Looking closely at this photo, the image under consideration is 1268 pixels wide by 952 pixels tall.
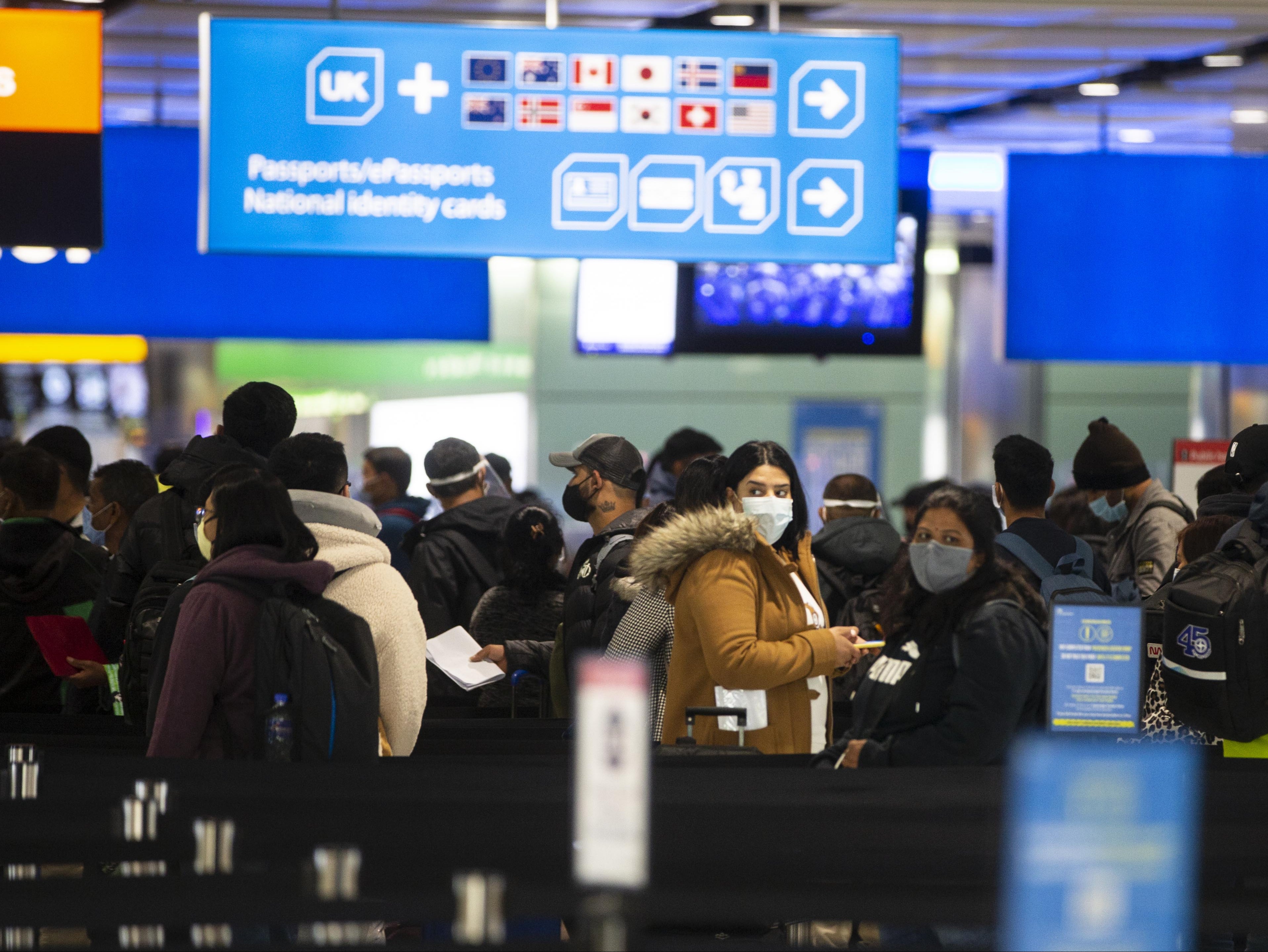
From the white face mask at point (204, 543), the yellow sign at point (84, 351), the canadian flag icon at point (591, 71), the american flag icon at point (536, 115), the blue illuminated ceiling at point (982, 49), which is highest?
the blue illuminated ceiling at point (982, 49)

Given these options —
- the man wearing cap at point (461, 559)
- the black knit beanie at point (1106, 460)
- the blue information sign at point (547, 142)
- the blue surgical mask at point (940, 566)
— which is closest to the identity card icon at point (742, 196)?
the blue information sign at point (547, 142)

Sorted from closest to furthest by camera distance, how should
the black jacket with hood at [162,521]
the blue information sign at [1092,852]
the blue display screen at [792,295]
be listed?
the blue information sign at [1092,852]
the black jacket with hood at [162,521]
the blue display screen at [792,295]

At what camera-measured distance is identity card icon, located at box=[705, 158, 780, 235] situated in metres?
5.92

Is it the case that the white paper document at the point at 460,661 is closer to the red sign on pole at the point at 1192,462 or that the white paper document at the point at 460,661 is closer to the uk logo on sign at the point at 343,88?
the uk logo on sign at the point at 343,88

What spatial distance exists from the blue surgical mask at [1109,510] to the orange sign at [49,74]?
4.43 meters

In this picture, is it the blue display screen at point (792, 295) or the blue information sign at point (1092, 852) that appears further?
the blue display screen at point (792, 295)

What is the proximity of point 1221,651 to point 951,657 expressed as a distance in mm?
861

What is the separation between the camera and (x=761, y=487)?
4.07m

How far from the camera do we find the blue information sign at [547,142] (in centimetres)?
575

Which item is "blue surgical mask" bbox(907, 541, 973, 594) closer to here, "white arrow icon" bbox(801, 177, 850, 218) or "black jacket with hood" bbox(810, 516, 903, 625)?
"black jacket with hood" bbox(810, 516, 903, 625)

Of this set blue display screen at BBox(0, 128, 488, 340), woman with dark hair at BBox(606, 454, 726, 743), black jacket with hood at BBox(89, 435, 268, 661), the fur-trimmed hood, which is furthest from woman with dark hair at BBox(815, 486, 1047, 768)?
blue display screen at BBox(0, 128, 488, 340)

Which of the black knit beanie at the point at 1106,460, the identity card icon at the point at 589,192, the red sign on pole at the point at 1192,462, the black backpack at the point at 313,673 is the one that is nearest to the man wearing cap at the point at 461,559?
the identity card icon at the point at 589,192

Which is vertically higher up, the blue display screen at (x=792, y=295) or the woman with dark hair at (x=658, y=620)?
the blue display screen at (x=792, y=295)

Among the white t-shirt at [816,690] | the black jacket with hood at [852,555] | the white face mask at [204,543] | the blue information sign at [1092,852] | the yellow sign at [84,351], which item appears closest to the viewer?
the blue information sign at [1092,852]
